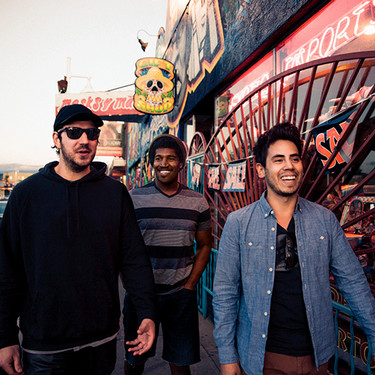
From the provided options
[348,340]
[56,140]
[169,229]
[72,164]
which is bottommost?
[348,340]

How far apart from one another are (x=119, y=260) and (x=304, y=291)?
116 cm

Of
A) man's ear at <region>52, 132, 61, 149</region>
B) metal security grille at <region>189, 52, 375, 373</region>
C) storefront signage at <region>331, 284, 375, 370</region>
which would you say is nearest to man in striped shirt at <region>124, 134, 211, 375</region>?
man's ear at <region>52, 132, 61, 149</region>

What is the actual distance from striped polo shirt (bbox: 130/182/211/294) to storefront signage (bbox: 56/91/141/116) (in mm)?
8524

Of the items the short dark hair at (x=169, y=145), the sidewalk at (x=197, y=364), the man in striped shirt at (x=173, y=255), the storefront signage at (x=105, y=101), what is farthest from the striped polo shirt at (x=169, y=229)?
the storefront signage at (x=105, y=101)

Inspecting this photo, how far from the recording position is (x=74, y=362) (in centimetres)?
171

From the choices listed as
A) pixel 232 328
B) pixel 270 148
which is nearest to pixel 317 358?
pixel 232 328

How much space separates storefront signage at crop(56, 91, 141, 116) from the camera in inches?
421

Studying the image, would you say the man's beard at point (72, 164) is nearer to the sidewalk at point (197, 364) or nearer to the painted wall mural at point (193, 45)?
the sidewalk at point (197, 364)

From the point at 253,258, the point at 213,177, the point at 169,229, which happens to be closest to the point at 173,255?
the point at 169,229

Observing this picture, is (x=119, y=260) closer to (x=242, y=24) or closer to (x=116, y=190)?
(x=116, y=190)

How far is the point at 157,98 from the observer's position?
300 inches

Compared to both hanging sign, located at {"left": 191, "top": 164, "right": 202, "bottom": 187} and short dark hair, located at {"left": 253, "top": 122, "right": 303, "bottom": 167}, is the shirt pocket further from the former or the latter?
hanging sign, located at {"left": 191, "top": 164, "right": 202, "bottom": 187}

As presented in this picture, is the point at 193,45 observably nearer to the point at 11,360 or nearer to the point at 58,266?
the point at 58,266

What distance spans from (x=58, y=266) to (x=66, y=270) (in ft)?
0.16
